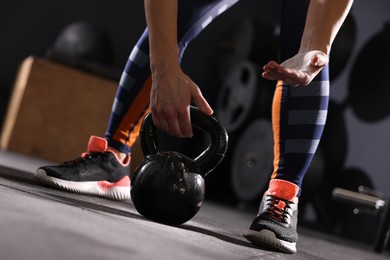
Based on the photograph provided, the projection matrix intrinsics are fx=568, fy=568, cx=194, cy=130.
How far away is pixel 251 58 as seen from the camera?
3814 mm

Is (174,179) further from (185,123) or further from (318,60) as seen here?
(318,60)

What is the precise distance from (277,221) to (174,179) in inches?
10.8

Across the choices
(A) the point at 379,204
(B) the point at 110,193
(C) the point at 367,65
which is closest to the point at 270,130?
(C) the point at 367,65

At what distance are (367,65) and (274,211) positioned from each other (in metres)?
2.36

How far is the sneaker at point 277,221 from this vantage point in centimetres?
118

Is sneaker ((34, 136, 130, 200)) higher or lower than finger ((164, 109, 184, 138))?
lower

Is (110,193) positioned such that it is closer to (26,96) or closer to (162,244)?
(162,244)

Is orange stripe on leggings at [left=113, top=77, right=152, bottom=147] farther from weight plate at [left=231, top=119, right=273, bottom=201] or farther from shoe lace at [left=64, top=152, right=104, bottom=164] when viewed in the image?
weight plate at [left=231, top=119, right=273, bottom=201]

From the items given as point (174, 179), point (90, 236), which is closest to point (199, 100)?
point (174, 179)

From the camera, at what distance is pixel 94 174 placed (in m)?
1.44

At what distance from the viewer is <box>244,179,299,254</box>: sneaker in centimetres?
118

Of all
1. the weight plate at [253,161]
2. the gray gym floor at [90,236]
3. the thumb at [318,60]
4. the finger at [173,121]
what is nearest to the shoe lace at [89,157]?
the gray gym floor at [90,236]

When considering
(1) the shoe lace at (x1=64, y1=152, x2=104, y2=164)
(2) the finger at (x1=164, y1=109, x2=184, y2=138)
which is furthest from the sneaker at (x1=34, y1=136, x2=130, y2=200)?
(2) the finger at (x1=164, y1=109, x2=184, y2=138)

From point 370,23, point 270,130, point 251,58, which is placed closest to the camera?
point 270,130
